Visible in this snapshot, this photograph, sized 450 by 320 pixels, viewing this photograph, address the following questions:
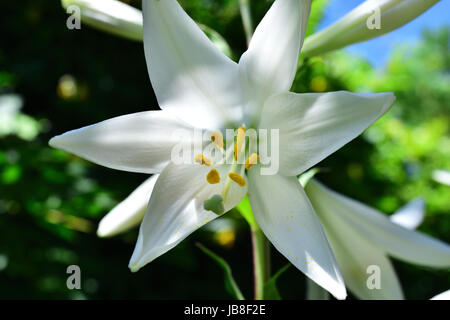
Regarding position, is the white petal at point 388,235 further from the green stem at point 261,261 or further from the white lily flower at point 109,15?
the white lily flower at point 109,15

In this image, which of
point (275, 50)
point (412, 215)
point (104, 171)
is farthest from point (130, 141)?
point (104, 171)

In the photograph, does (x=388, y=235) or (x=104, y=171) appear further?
(x=104, y=171)

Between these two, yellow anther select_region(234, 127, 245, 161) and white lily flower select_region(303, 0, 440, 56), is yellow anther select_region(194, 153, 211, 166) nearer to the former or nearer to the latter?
yellow anther select_region(234, 127, 245, 161)

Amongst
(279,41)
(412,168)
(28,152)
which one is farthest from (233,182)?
(412,168)

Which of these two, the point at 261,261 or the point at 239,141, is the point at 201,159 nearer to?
the point at 239,141

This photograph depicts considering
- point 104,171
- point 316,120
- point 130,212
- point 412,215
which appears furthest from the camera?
point 104,171

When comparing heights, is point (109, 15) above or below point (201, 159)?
above

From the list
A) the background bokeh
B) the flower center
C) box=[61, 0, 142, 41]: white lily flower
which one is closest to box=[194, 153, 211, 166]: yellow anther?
the flower center

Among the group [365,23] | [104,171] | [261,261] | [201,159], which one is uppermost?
[104,171]
